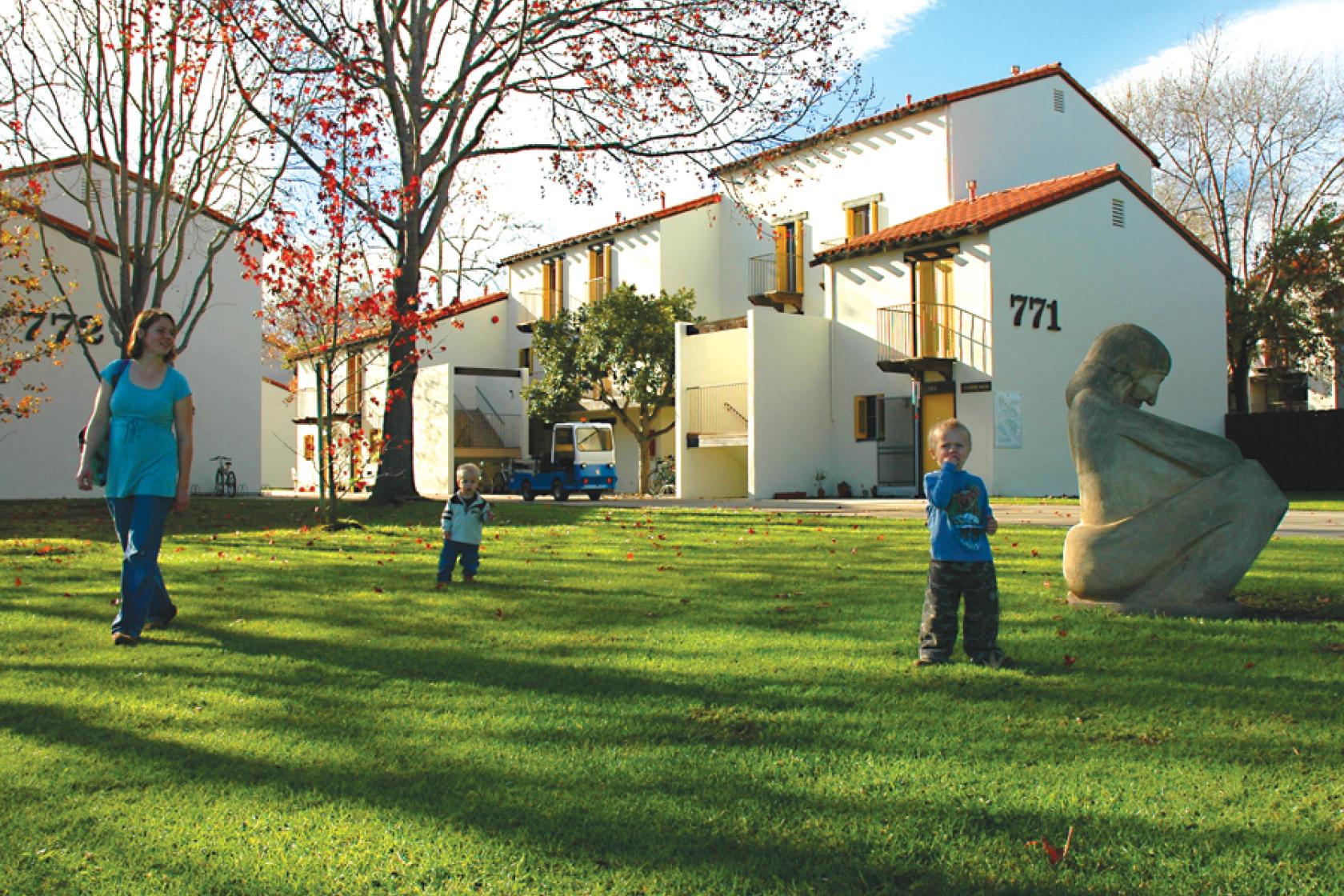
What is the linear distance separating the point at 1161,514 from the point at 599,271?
108ft

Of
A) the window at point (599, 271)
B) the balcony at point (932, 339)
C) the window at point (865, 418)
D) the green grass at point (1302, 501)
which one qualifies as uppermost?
the window at point (599, 271)

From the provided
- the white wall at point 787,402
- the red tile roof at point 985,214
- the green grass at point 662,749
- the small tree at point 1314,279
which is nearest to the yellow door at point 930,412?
the white wall at point 787,402

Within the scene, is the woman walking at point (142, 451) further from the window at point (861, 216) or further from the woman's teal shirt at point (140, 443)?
the window at point (861, 216)

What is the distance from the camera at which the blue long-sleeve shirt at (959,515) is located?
5.06 meters

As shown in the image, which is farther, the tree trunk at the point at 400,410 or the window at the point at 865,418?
the window at the point at 865,418

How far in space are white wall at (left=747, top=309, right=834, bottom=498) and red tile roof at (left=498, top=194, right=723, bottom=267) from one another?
754 centimetres

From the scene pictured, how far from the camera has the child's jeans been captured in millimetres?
8281

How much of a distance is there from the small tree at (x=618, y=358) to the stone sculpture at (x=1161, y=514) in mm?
24930

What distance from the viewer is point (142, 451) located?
19.7 ft

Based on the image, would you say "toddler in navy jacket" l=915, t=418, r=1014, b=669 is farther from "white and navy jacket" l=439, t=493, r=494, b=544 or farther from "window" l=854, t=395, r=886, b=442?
"window" l=854, t=395, r=886, b=442

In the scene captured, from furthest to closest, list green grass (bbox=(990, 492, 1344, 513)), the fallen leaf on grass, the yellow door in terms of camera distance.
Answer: the yellow door
green grass (bbox=(990, 492, 1344, 513))
the fallen leaf on grass

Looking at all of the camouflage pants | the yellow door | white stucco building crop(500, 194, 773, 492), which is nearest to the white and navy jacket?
the camouflage pants

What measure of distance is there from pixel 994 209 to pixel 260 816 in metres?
24.5

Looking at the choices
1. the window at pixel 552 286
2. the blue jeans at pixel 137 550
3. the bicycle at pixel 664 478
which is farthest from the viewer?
the window at pixel 552 286
